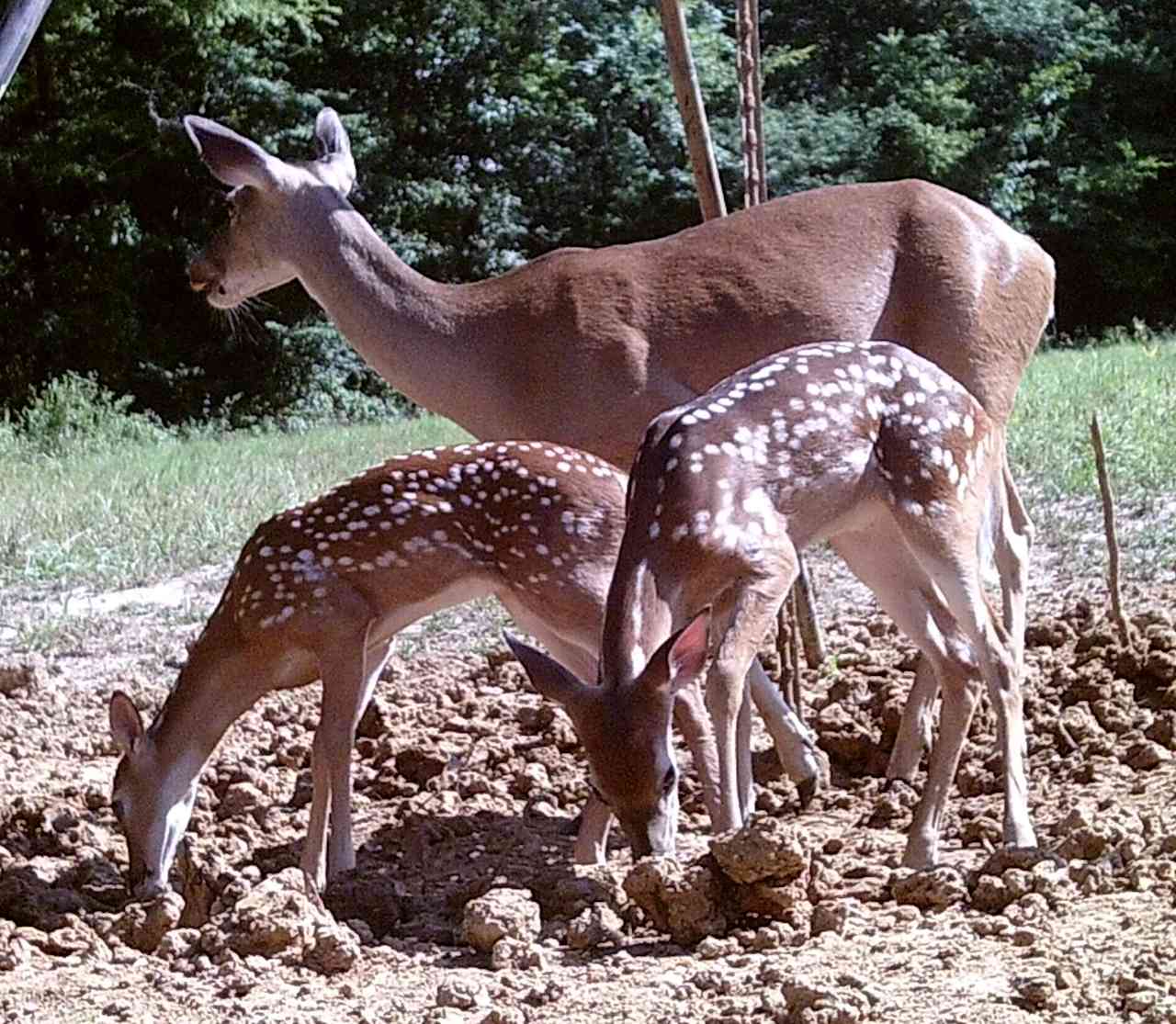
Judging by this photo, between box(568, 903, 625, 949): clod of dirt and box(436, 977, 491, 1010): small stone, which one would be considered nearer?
box(436, 977, 491, 1010): small stone

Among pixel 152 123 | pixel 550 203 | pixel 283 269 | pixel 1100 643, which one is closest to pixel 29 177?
pixel 152 123

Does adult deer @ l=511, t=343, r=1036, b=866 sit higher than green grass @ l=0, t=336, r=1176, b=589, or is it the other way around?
adult deer @ l=511, t=343, r=1036, b=866

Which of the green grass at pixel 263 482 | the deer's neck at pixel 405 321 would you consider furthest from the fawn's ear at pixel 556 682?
the green grass at pixel 263 482

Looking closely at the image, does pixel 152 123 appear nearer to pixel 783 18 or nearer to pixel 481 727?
pixel 783 18

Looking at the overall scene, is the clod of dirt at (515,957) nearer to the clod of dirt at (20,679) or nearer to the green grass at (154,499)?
the clod of dirt at (20,679)

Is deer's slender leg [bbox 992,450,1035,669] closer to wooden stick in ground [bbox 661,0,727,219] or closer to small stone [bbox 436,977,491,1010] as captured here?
wooden stick in ground [bbox 661,0,727,219]

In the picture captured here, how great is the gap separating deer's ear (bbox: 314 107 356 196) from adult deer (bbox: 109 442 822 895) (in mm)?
1991

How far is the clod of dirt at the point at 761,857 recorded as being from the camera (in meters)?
4.68

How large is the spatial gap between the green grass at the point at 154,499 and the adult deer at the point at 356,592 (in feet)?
11.0

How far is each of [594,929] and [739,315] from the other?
107 inches

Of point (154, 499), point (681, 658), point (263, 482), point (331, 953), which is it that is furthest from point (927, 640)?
point (263, 482)

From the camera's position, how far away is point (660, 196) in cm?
2420

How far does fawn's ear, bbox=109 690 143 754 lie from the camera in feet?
19.5

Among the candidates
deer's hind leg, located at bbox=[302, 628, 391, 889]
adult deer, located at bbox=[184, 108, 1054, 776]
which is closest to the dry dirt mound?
deer's hind leg, located at bbox=[302, 628, 391, 889]
